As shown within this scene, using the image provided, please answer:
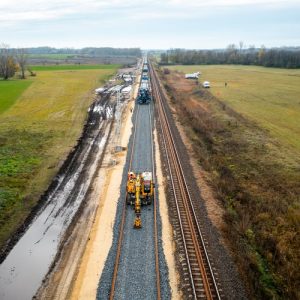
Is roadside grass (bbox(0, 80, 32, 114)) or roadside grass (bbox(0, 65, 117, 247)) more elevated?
roadside grass (bbox(0, 80, 32, 114))

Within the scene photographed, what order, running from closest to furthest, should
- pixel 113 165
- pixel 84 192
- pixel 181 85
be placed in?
pixel 84 192
pixel 113 165
pixel 181 85

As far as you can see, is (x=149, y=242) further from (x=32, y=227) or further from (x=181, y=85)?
(x=181, y=85)

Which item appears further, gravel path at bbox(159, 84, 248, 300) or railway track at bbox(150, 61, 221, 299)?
railway track at bbox(150, 61, 221, 299)

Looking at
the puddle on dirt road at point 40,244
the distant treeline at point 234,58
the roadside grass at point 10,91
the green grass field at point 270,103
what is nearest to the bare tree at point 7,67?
the roadside grass at point 10,91

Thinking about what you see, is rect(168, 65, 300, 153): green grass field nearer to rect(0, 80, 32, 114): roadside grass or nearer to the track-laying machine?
the track-laying machine

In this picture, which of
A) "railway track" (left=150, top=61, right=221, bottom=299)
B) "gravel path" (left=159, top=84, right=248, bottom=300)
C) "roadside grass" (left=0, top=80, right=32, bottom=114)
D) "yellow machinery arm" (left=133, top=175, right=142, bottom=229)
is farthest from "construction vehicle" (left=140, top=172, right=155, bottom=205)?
"roadside grass" (left=0, top=80, right=32, bottom=114)

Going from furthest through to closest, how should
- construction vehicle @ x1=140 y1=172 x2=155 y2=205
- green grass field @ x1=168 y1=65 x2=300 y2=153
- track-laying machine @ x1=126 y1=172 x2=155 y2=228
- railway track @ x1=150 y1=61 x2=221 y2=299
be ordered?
green grass field @ x1=168 y1=65 x2=300 y2=153, construction vehicle @ x1=140 y1=172 x2=155 y2=205, track-laying machine @ x1=126 y1=172 x2=155 y2=228, railway track @ x1=150 y1=61 x2=221 y2=299

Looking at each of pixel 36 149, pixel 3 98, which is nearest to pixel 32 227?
pixel 36 149
